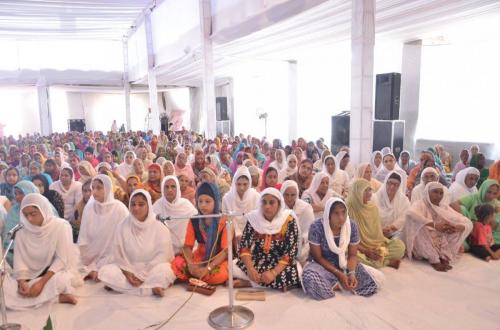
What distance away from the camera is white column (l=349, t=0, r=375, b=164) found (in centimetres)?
499

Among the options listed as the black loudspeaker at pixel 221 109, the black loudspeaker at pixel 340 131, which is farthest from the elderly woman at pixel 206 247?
the black loudspeaker at pixel 221 109

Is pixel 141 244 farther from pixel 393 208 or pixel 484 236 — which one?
pixel 484 236

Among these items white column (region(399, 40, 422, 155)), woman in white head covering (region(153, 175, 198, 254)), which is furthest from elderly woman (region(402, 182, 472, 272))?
white column (region(399, 40, 422, 155))

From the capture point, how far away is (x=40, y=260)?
2.78m

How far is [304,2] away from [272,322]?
466cm

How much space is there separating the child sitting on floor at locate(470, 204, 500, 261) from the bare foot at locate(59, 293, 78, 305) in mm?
3377

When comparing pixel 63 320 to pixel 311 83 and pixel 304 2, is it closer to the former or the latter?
pixel 304 2

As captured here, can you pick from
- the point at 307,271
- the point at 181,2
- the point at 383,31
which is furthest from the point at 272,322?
the point at 181,2

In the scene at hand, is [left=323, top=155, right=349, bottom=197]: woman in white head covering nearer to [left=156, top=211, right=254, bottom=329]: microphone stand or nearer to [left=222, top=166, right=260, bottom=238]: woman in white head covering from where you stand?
[left=222, top=166, right=260, bottom=238]: woman in white head covering

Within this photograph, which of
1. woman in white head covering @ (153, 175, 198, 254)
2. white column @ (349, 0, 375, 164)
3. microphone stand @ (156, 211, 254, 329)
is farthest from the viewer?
white column @ (349, 0, 375, 164)

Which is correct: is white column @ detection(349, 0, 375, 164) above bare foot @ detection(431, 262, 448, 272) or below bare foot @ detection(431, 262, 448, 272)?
above

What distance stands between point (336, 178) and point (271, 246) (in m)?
2.21

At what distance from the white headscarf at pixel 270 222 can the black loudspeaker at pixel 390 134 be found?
4874 millimetres

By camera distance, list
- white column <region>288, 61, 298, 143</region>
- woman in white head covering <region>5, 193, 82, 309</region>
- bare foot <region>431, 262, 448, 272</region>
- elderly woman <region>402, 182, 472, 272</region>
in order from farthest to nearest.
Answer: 1. white column <region>288, 61, 298, 143</region>
2. elderly woman <region>402, 182, 472, 272</region>
3. bare foot <region>431, 262, 448, 272</region>
4. woman in white head covering <region>5, 193, 82, 309</region>
